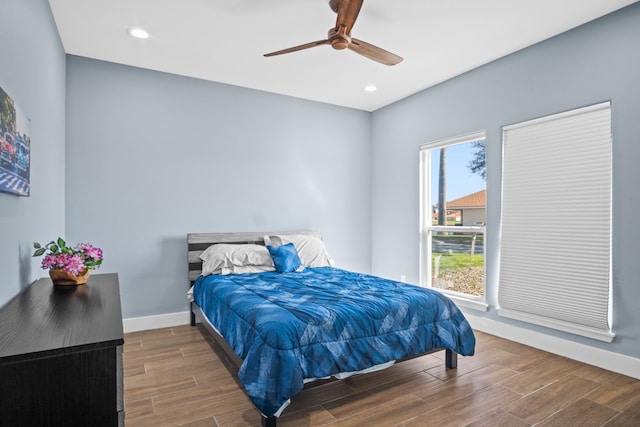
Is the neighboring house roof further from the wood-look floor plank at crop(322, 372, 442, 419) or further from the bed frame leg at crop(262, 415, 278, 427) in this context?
the bed frame leg at crop(262, 415, 278, 427)

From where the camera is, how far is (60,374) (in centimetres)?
110

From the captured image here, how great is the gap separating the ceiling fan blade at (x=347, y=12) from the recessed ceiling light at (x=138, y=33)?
176cm

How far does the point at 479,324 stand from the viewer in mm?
3859

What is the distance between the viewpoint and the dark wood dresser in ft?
3.44

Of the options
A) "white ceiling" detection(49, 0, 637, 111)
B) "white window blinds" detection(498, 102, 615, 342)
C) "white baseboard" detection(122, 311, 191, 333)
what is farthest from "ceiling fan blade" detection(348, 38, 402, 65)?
"white baseboard" detection(122, 311, 191, 333)

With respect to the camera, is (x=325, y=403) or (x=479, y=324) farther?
(x=479, y=324)

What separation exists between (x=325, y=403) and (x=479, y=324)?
223 centimetres

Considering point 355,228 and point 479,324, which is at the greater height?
point 355,228

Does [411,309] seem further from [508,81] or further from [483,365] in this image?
[508,81]

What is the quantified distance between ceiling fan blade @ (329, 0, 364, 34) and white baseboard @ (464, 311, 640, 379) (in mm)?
3073

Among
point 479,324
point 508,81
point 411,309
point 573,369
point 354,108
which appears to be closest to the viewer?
point 411,309

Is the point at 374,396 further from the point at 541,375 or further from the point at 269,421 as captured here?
the point at 541,375

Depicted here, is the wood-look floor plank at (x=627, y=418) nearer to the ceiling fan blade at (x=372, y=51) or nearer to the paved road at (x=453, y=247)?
the paved road at (x=453, y=247)

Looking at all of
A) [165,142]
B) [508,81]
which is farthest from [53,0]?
Result: [508,81]
